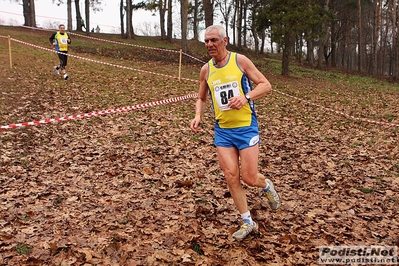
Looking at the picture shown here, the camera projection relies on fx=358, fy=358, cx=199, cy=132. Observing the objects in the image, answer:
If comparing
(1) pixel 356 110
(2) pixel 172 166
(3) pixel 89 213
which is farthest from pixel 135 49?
(3) pixel 89 213

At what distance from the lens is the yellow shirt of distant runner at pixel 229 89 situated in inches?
163

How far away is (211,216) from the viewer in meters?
5.07

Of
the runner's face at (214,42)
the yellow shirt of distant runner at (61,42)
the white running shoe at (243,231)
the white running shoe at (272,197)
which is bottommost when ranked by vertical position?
the white running shoe at (243,231)

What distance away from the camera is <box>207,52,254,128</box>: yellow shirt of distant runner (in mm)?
4133

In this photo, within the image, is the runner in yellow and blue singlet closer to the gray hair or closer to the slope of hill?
the gray hair

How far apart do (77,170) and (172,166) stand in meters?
1.79

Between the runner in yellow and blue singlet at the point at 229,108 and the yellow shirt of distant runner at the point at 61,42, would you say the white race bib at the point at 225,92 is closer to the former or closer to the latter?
the runner in yellow and blue singlet at the point at 229,108

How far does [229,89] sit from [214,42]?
559mm

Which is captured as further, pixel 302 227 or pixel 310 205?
pixel 310 205

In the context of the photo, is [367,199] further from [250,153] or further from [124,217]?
[124,217]

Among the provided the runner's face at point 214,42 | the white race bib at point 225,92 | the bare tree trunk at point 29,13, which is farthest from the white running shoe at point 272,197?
the bare tree trunk at point 29,13

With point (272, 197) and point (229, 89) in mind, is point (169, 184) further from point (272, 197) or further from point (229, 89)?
point (229, 89)

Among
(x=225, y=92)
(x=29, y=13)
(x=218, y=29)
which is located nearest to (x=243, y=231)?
(x=225, y=92)

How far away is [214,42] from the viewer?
404 centimetres
